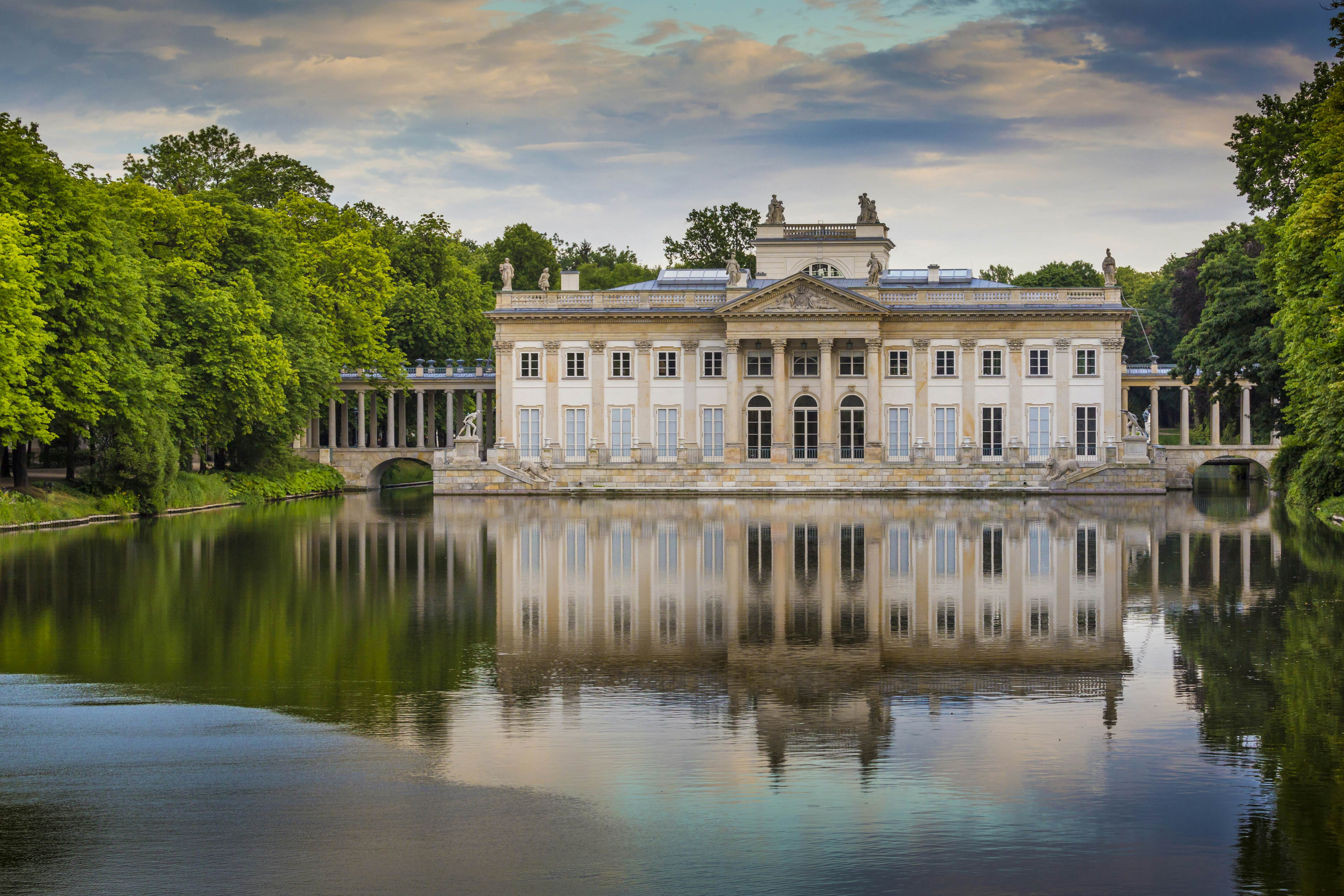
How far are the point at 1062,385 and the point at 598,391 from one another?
74.5 ft

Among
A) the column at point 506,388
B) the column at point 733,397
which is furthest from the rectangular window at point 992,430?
the column at point 506,388

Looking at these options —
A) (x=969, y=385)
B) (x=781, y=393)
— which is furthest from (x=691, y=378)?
(x=969, y=385)

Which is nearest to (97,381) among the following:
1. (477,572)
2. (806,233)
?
(477,572)

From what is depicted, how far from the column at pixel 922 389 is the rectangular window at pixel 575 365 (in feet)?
53.0

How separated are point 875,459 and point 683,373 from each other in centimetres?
1071

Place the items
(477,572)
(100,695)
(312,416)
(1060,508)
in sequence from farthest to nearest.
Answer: (312,416) → (1060,508) → (477,572) → (100,695)

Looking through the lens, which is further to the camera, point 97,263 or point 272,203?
point 272,203

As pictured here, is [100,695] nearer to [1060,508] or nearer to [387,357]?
[1060,508]

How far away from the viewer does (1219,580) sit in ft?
81.4

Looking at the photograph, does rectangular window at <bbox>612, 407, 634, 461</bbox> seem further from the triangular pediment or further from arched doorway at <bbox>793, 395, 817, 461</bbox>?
arched doorway at <bbox>793, 395, 817, 461</bbox>

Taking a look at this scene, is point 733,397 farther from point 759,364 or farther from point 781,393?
point 781,393

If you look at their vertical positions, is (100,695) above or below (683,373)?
below

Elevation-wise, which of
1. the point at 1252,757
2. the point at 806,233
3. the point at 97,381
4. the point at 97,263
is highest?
the point at 806,233

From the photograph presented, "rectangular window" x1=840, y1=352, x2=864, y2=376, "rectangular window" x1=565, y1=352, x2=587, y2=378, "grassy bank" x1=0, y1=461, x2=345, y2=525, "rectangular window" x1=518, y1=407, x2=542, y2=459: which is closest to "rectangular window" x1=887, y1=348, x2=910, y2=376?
"rectangular window" x1=840, y1=352, x2=864, y2=376
